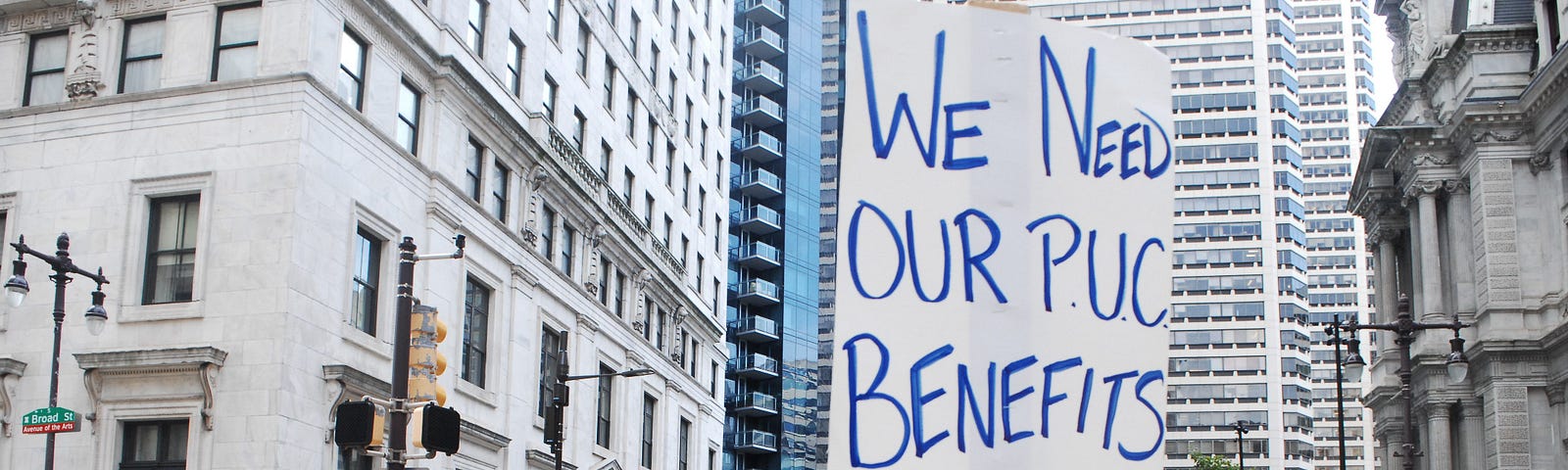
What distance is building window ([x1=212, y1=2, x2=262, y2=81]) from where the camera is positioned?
3038 cm

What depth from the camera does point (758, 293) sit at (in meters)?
96.9

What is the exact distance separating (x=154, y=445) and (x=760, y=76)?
240 ft

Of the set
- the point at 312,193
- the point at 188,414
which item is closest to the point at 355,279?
the point at 312,193

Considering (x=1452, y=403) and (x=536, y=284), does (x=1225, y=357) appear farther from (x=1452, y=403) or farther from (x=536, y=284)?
(x=536, y=284)

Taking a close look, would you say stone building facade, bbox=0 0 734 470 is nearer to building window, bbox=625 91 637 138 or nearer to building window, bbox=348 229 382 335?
building window, bbox=348 229 382 335

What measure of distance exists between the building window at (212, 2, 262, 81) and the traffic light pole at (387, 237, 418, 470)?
1238cm

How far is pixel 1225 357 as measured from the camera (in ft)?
431

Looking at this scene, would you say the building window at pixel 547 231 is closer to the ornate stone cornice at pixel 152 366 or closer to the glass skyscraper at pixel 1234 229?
the ornate stone cornice at pixel 152 366

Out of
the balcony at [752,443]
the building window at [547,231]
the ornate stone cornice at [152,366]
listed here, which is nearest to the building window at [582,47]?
the building window at [547,231]

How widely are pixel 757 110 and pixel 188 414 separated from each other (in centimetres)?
7209

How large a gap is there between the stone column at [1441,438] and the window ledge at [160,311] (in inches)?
1426

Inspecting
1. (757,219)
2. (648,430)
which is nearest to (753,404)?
(757,219)

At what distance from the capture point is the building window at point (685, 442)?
59.0 metres

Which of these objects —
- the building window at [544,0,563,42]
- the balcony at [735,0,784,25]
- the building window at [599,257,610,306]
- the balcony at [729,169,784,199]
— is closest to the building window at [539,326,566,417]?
the building window at [599,257,610,306]
